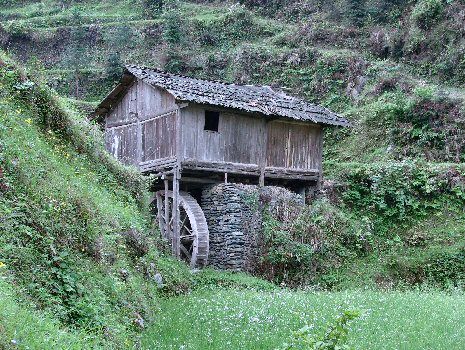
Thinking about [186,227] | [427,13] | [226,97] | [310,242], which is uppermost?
[427,13]

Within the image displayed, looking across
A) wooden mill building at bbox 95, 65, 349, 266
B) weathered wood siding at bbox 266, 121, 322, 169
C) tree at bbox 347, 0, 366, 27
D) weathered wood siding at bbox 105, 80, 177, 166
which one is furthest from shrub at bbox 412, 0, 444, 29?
weathered wood siding at bbox 105, 80, 177, 166

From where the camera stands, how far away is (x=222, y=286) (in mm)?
17406

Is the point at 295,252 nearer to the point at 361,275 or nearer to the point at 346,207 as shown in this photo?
the point at 361,275

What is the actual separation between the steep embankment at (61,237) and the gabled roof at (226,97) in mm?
6307

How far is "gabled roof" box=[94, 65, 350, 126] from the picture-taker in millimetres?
19797

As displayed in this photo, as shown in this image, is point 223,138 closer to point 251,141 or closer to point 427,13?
point 251,141

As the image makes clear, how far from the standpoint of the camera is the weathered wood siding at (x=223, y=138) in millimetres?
19938

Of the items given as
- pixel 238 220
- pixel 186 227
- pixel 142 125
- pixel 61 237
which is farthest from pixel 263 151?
pixel 61 237

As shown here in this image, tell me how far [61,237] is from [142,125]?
45.5 ft

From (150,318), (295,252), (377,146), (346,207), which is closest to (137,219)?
(150,318)

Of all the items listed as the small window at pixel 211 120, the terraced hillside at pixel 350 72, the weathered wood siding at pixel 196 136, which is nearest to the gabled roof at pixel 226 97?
the weathered wood siding at pixel 196 136

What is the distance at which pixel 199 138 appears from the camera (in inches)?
795

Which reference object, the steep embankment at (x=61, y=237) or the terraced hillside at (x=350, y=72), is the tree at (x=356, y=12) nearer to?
the terraced hillside at (x=350, y=72)

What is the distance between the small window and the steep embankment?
7227 mm
